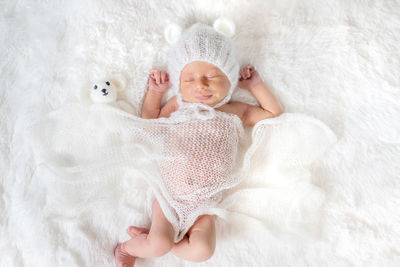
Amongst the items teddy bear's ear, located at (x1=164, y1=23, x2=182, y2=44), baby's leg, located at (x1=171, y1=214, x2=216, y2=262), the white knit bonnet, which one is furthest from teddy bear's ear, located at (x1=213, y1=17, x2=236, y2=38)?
baby's leg, located at (x1=171, y1=214, x2=216, y2=262)

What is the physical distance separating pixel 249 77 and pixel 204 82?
22 cm

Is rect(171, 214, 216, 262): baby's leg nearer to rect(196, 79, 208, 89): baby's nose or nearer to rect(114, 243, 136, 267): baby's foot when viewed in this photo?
rect(114, 243, 136, 267): baby's foot

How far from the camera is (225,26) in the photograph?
131cm

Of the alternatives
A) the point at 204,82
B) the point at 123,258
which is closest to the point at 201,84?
the point at 204,82

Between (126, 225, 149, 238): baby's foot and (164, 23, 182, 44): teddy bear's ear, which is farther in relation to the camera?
(164, 23, 182, 44): teddy bear's ear

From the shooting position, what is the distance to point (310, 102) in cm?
135

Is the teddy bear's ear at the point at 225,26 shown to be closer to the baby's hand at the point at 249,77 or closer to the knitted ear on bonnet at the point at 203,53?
the knitted ear on bonnet at the point at 203,53

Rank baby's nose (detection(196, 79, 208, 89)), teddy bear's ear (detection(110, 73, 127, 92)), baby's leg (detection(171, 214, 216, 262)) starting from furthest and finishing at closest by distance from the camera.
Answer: teddy bear's ear (detection(110, 73, 127, 92)), baby's nose (detection(196, 79, 208, 89)), baby's leg (detection(171, 214, 216, 262))

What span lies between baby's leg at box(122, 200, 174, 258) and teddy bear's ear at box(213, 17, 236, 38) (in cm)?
75

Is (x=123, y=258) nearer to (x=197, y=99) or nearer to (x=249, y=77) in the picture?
(x=197, y=99)

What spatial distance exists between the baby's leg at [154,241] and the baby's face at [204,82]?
0.47 metres

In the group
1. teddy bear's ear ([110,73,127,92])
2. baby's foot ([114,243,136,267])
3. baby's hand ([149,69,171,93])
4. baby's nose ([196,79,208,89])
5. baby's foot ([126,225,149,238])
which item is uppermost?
baby's nose ([196,79,208,89])

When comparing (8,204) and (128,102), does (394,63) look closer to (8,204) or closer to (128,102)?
(128,102)

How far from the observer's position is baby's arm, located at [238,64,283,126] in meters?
1.35
